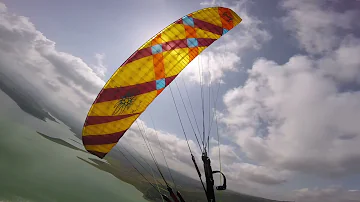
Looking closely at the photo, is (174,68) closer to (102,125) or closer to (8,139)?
(102,125)

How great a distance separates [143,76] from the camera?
6543mm

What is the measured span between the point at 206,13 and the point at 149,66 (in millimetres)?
3099

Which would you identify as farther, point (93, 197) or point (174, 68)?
point (93, 197)

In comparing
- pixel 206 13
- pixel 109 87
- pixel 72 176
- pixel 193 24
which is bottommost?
pixel 72 176

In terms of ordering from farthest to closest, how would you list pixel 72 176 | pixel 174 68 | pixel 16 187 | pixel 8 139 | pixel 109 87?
pixel 72 176 < pixel 8 139 < pixel 16 187 < pixel 174 68 < pixel 109 87

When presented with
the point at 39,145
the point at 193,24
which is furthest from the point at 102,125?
the point at 39,145

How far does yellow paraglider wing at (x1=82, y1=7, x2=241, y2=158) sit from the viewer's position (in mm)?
6258

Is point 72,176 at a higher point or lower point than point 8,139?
lower

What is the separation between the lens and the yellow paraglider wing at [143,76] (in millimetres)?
6258

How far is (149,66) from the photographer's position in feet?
21.5

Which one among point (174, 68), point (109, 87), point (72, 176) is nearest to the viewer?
point (109, 87)

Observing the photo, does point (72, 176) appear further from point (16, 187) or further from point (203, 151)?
point (203, 151)

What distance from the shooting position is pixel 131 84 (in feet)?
21.0

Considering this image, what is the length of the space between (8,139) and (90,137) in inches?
5243
